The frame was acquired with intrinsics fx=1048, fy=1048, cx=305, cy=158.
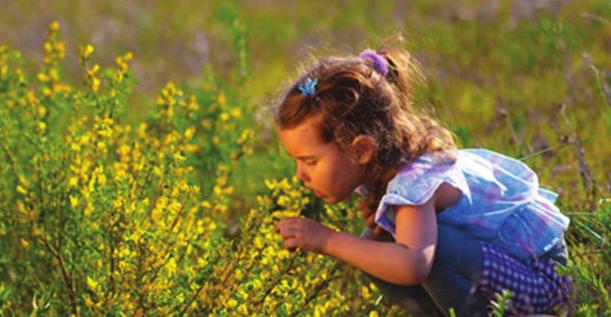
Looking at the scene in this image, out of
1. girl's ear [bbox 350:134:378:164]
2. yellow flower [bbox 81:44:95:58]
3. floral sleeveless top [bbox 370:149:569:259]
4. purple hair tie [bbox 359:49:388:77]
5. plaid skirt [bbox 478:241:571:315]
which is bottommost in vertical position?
plaid skirt [bbox 478:241:571:315]

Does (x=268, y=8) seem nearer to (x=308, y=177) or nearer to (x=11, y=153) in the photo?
(x=11, y=153)

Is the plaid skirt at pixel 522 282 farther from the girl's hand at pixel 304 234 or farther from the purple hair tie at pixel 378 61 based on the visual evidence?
the purple hair tie at pixel 378 61

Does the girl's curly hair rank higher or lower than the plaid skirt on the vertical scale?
higher

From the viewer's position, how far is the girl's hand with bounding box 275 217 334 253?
2744 millimetres

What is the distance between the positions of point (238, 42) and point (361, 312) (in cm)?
146

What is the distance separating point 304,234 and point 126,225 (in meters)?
0.46

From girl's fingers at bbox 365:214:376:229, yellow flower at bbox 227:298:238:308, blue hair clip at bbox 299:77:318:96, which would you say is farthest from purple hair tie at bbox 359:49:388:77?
yellow flower at bbox 227:298:238:308

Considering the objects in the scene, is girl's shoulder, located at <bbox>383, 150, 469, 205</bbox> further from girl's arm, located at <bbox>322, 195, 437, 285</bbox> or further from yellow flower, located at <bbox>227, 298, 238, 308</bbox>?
yellow flower, located at <bbox>227, 298, 238, 308</bbox>

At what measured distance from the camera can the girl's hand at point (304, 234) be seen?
2.74 m

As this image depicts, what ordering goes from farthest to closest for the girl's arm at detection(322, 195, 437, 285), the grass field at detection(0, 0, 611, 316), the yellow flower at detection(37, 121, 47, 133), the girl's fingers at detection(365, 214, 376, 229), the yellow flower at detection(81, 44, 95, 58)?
the yellow flower at detection(37, 121, 47, 133) → the yellow flower at detection(81, 44, 95, 58) → the girl's fingers at detection(365, 214, 376, 229) → the grass field at detection(0, 0, 611, 316) → the girl's arm at detection(322, 195, 437, 285)

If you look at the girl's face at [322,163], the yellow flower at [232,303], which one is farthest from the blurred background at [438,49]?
the yellow flower at [232,303]

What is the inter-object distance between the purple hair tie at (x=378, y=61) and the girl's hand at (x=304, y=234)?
0.46 m

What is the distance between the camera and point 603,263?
113 inches

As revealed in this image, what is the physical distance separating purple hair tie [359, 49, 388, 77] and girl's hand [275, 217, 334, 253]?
46cm
